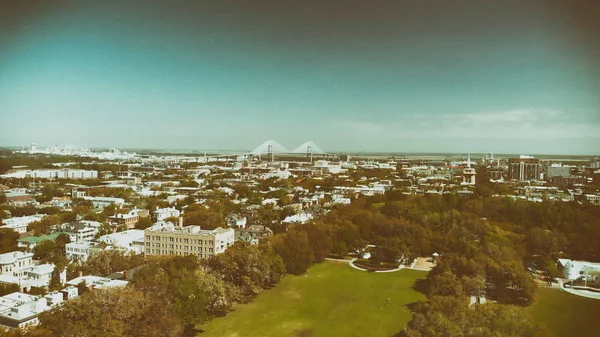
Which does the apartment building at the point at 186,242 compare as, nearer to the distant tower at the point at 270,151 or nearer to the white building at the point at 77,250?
the white building at the point at 77,250

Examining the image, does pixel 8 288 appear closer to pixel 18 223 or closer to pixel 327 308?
pixel 327 308

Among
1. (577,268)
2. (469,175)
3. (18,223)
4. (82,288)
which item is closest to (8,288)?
(82,288)

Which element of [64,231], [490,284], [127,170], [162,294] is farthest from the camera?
[127,170]

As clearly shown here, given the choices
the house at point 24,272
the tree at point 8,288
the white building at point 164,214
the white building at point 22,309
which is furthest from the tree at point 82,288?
the white building at point 164,214

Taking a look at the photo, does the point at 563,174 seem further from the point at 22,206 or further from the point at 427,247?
the point at 22,206

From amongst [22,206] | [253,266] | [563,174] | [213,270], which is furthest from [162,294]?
[563,174]
